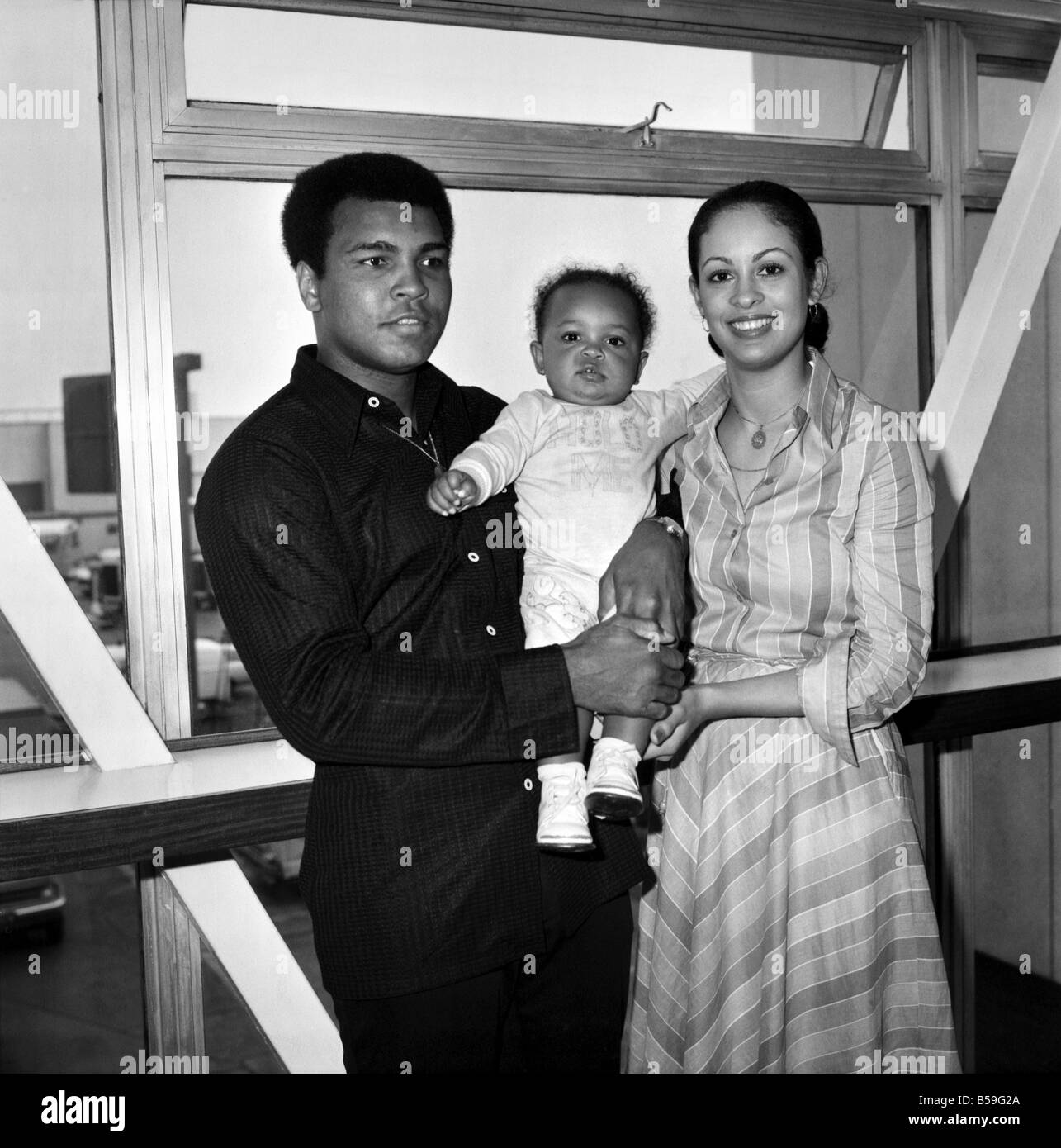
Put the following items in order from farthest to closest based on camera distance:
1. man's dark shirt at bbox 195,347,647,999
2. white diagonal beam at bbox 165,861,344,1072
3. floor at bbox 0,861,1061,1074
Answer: floor at bbox 0,861,1061,1074 < white diagonal beam at bbox 165,861,344,1072 < man's dark shirt at bbox 195,347,647,999

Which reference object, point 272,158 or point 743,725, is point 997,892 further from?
point 272,158

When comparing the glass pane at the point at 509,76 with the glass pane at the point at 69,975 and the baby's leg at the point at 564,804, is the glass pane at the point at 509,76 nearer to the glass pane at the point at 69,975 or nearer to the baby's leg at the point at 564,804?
the baby's leg at the point at 564,804

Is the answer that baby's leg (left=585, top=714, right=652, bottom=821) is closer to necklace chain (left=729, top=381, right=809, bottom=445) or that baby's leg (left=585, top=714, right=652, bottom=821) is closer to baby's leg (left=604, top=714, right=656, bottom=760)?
baby's leg (left=604, top=714, right=656, bottom=760)

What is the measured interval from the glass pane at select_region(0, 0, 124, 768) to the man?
764 mm

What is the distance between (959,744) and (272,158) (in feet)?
7.73

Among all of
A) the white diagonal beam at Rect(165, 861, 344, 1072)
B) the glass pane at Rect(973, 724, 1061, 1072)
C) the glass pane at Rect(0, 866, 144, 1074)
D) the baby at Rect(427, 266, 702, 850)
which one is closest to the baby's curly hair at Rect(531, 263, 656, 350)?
the baby at Rect(427, 266, 702, 850)

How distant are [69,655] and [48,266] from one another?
2.53ft

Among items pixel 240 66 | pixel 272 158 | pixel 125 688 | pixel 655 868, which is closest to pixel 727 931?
pixel 655 868

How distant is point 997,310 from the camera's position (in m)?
2.83

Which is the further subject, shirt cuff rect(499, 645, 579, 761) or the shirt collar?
the shirt collar

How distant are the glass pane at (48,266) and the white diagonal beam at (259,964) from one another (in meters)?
0.43

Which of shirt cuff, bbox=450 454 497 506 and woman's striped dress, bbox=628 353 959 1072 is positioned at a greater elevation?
shirt cuff, bbox=450 454 497 506

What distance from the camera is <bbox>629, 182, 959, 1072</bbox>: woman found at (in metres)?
1.62
